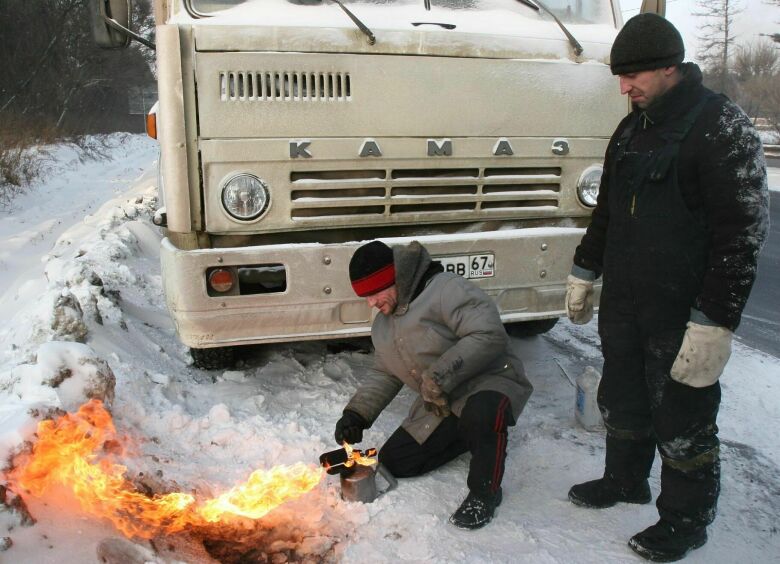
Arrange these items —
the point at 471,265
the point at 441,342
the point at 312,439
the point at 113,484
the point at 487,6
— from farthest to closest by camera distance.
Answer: the point at 487,6 < the point at 471,265 < the point at 312,439 < the point at 441,342 < the point at 113,484

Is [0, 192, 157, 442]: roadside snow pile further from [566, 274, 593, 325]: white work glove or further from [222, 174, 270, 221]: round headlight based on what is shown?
[566, 274, 593, 325]: white work glove

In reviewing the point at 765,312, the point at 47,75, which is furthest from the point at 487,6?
the point at 47,75

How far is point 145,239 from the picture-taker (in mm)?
9148

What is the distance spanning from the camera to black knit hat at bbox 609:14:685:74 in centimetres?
270

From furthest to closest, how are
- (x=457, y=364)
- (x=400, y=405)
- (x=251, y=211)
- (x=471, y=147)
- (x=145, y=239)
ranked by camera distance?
(x=145, y=239)
(x=400, y=405)
(x=471, y=147)
(x=251, y=211)
(x=457, y=364)

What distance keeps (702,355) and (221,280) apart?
253 centimetres

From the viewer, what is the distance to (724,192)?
261cm

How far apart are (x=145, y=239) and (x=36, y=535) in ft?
22.4

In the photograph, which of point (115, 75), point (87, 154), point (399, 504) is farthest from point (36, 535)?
point (115, 75)

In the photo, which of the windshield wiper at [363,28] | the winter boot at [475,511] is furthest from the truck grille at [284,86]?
the winter boot at [475,511]

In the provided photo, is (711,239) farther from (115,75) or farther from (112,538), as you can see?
(115,75)

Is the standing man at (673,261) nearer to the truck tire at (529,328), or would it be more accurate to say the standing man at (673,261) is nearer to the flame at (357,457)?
the flame at (357,457)

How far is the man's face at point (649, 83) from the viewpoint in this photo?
2752mm

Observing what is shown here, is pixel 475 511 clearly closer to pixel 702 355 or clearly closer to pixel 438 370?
pixel 438 370
